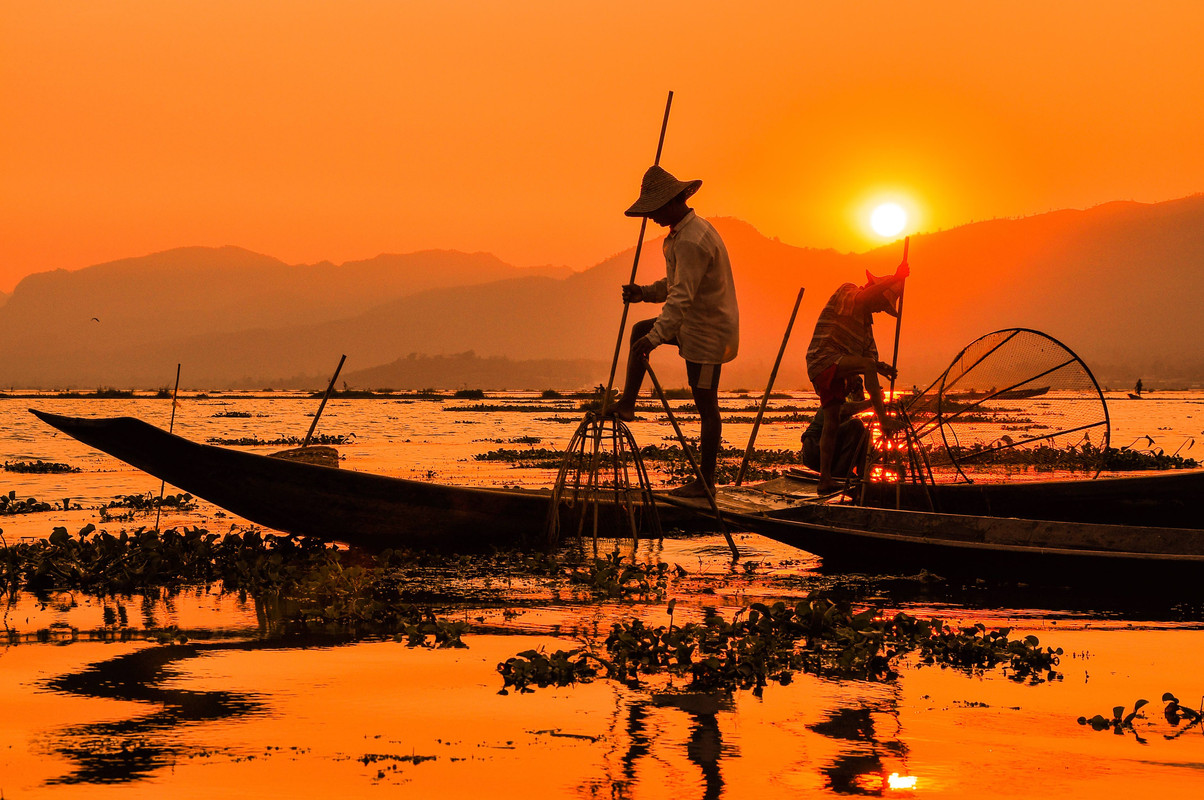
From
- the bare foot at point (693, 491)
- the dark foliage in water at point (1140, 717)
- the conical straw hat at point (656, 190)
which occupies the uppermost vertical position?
the conical straw hat at point (656, 190)

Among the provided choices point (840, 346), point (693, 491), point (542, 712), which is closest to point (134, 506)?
point (693, 491)

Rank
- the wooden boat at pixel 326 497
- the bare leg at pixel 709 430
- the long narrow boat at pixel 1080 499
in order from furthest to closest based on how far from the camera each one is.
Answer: the long narrow boat at pixel 1080 499, the bare leg at pixel 709 430, the wooden boat at pixel 326 497

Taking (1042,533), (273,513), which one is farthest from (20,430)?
(1042,533)

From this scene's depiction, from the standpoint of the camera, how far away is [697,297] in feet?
30.7

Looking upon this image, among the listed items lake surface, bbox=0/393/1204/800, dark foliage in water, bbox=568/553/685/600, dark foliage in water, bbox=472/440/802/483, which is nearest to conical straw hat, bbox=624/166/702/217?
dark foliage in water, bbox=568/553/685/600

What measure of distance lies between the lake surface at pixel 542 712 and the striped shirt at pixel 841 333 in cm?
302

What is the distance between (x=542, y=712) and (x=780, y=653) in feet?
4.90

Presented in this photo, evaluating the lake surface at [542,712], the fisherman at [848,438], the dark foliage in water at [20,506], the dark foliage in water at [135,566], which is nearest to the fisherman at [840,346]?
the fisherman at [848,438]

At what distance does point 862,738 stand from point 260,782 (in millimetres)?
2303

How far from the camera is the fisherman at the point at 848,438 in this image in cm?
1134

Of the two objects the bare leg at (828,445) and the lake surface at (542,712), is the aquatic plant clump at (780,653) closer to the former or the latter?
the lake surface at (542,712)

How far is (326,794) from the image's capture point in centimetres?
408

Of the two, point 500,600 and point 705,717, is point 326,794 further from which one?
point 500,600

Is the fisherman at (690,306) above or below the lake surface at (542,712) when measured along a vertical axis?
above
